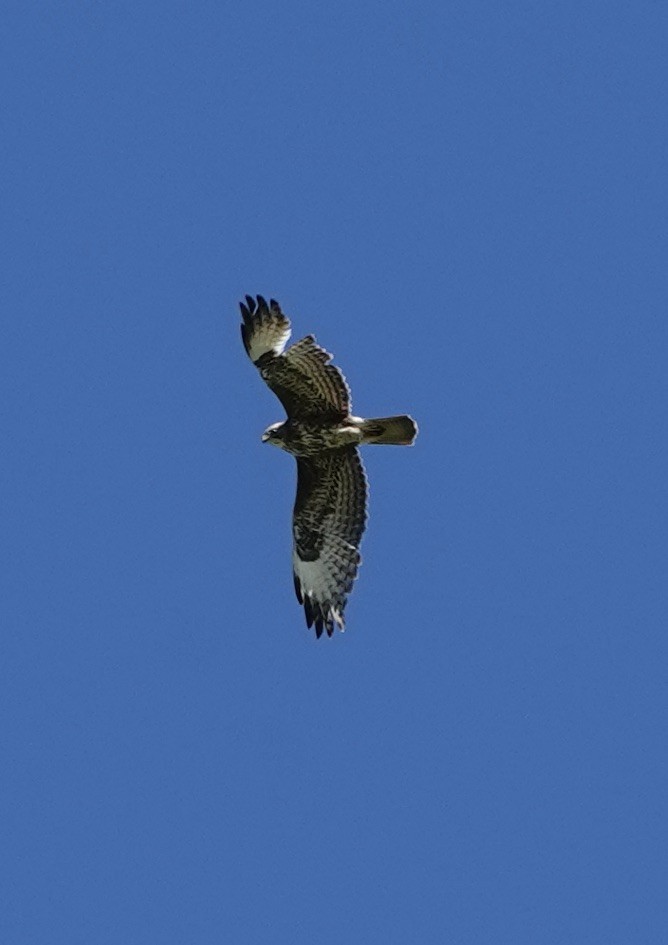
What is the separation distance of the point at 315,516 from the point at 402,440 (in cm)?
120

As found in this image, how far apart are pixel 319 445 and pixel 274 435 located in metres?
0.35

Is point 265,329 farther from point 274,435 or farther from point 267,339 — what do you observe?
point 274,435

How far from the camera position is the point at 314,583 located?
17.1 m

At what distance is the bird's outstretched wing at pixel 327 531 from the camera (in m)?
16.6

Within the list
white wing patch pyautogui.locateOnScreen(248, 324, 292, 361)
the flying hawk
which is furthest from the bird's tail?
A: white wing patch pyautogui.locateOnScreen(248, 324, 292, 361)

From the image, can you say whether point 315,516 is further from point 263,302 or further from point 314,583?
point 263,302

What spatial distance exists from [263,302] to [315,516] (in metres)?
1.92

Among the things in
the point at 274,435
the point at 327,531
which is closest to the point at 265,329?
the point at 274,435

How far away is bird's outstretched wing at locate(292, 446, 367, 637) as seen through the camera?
54.4 feet

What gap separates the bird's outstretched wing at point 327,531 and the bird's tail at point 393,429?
34cm

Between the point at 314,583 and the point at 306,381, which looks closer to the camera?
the point at 306,381

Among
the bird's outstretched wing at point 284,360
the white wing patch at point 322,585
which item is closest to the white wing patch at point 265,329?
the bird's outstretched wing at point 284,360

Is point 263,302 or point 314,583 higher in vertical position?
point 263,302

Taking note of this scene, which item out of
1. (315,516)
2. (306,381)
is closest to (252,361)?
(306,381)
